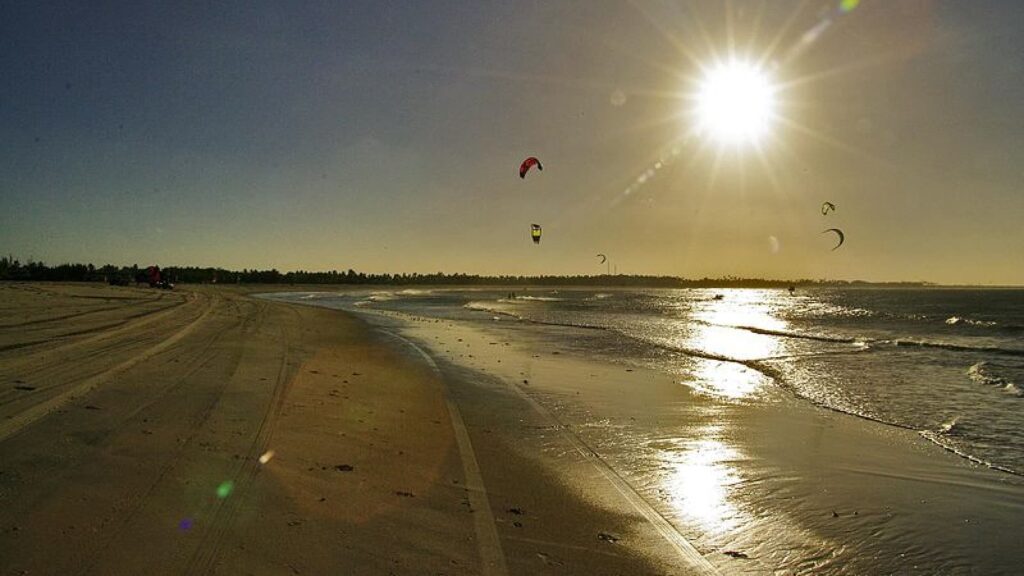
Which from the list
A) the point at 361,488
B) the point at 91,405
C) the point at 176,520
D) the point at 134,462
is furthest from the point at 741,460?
the point at 91,405

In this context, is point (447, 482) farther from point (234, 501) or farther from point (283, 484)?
point (234, 501)

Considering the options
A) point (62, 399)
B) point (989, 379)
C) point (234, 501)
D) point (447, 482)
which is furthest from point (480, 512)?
point (989, 379)

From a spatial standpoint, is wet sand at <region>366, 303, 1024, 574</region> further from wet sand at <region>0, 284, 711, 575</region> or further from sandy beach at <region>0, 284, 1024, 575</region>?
wet sand at <region>0, 284, 711, 575</region>

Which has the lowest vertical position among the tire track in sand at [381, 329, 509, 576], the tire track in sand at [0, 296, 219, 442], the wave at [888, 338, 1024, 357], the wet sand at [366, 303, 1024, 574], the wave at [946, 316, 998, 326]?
the wet sand at [366, 303, 1024, 574]

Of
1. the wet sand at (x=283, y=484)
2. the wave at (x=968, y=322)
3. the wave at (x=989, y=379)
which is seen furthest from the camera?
the wave at (x=968, y=322)

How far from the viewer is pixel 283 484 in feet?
18.9

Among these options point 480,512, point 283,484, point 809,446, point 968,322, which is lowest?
point 809,446

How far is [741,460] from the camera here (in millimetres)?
7949

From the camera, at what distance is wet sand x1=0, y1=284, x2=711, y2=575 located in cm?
435

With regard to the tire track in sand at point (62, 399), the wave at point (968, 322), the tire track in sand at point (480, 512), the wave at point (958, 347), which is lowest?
the tire track in sand at point (480, 512)

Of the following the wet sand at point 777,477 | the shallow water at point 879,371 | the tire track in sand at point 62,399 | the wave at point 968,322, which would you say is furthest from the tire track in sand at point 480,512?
the wave at point 968,322

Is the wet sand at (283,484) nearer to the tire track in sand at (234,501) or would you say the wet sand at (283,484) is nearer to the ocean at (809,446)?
the tire track in sand at (234,501)

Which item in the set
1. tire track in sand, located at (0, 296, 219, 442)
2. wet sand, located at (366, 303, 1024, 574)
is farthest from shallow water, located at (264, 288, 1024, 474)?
tire track in sand, located at (0, 296, 219, 442)

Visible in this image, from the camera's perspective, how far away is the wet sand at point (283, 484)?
4.35 metres
